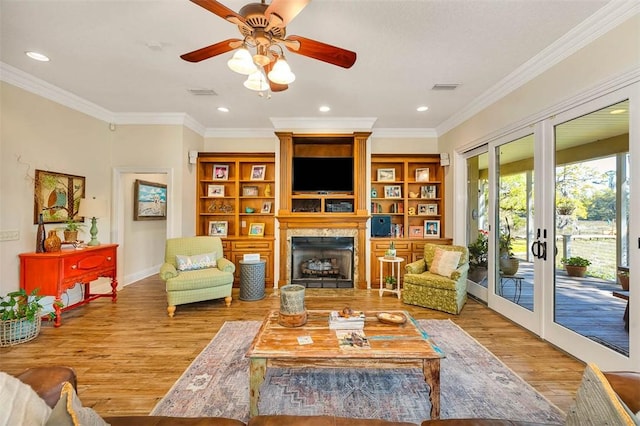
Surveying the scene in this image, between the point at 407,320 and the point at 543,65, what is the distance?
111 inches

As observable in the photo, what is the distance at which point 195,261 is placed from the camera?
13.6 ft

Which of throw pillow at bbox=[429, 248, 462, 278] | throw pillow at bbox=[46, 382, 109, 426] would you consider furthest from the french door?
throw pillow at bbox=[46, 382, 109, 426]

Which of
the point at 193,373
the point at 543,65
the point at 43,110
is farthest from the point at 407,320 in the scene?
the point at 43,110

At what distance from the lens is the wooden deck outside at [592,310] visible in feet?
7.64

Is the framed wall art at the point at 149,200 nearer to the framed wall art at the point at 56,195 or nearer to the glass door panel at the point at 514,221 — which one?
the framed wall art at the point at 56,195

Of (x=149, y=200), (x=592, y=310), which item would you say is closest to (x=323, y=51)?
(x=592, y=310)

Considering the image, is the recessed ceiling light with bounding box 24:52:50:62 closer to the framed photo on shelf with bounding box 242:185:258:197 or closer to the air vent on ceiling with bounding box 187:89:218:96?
the air vent on ceiling with bounding box 187:89:218:96

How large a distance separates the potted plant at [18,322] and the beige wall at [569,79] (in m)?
5.53

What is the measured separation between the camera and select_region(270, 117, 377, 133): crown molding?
487 cm

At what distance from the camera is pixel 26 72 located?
330cm

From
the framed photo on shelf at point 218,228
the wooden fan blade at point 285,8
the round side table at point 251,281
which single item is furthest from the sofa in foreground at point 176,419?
the framed photo on shelf at point 218,228

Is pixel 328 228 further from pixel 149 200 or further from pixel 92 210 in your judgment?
pixel 149 200

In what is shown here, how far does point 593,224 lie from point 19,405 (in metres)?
3.79

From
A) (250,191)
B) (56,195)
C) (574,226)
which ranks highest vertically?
(250,191)
